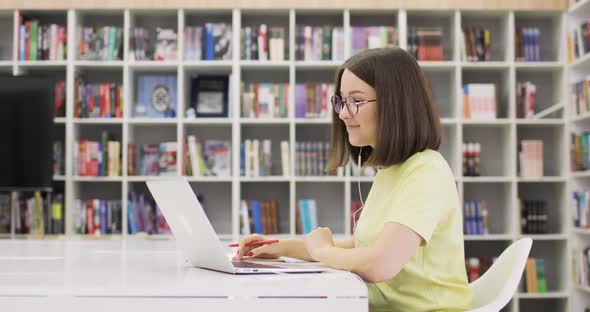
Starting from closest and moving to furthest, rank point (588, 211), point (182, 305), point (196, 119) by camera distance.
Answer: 1. point (182, 305)
2. point (588, 211)
3. point (196, 119)

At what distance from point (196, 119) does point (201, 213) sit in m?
3.19

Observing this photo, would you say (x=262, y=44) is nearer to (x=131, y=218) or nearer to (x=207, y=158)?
(x=207, y=158)

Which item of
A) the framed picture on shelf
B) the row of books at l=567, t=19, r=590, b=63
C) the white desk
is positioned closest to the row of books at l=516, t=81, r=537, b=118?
the row of books at l=567, t=19, r=590, b=63

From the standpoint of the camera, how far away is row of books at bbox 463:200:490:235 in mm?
4512

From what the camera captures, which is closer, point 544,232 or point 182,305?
point 182,305

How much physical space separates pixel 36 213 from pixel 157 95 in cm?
109

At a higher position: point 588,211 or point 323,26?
point 323,26

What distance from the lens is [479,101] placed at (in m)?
4.55

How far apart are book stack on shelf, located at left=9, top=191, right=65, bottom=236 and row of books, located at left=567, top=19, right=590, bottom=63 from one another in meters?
3.43

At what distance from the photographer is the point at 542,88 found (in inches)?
190

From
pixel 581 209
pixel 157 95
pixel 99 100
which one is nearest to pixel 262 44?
pixel 157 95

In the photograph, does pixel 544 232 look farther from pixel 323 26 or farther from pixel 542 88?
pixel 323 26

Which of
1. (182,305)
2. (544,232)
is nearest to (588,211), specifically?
(544,232)

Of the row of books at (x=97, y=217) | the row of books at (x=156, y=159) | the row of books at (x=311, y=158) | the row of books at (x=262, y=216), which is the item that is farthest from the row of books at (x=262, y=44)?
the row of books at (x=97, y=217)
